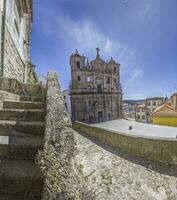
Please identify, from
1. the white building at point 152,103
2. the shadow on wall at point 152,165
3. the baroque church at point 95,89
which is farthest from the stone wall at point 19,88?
the white building at point 152,103

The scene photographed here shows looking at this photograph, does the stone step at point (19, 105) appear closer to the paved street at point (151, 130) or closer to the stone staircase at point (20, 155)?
the stone staircase at point (20, 155)

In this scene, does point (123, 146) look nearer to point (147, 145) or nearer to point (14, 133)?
point (147, 145)

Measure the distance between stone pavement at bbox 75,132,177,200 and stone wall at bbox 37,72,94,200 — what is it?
5.37 ft

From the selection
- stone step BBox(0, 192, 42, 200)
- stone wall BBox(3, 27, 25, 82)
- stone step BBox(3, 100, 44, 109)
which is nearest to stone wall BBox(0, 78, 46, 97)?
stone wall BBox(3, 27, 25, 82)

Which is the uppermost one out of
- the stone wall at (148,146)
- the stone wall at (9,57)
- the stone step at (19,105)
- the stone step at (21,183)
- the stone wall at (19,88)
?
the stone wall at (9,57)

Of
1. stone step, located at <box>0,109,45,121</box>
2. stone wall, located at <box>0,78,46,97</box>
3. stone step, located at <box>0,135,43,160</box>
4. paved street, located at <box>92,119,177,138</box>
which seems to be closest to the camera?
stone step, located at <box>0,135,43,160</box>

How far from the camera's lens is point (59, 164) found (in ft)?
4.65

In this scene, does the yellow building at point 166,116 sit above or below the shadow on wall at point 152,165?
above

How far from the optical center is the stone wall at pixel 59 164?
1234 millimetres

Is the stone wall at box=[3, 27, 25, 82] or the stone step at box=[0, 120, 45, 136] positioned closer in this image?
the stone step at box=[0, 120, 45, 136]

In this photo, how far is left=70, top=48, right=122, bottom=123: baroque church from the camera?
98.6 ft

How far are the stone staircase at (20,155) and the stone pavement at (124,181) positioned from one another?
124 cm

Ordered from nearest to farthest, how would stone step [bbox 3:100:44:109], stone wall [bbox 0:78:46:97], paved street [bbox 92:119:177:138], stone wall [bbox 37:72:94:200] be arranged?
1. stone wall [bbox 37:72:94:200]
2. stone step [bbox 3:100:44:109]
3. stone wall [bbox 0:78:46:97]
4. paved street [bbox 92:119:177:138]

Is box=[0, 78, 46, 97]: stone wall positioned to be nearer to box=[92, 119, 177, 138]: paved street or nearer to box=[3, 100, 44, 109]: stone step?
box=[3, 100, 44, 109]: stone step
